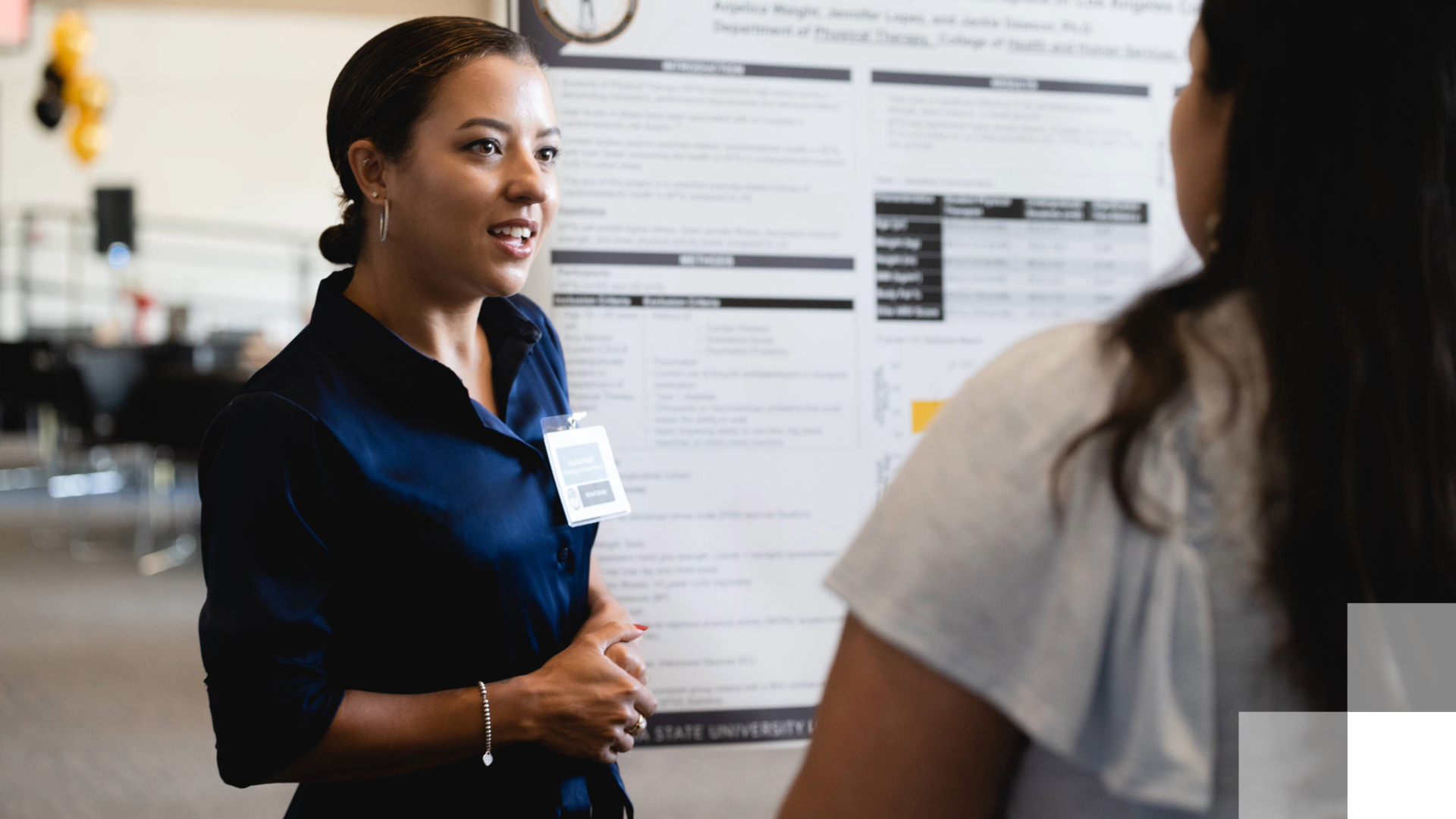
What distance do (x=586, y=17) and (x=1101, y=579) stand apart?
168 cm

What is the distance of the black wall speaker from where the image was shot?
346 inches

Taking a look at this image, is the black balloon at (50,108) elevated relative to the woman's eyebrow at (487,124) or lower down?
elevated

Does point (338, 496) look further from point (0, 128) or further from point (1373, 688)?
point (0, 128)

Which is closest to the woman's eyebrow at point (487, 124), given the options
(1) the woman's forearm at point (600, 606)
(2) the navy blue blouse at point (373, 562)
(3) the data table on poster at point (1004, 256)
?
(2) the navy blue blouse at point (373, 562)

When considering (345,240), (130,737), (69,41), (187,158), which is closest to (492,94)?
(345,240)

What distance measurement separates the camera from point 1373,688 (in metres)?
0.55

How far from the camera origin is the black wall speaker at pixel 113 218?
879 centimetres

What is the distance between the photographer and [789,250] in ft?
6.66

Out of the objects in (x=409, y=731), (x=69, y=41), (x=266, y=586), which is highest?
(x=69, y=41)

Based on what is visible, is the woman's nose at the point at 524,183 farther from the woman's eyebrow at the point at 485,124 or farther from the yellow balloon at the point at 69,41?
the yellow balloon at the point at 69,41

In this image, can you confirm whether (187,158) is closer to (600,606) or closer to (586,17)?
(586,17)

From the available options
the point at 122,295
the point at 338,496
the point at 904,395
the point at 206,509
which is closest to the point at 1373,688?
the point at 338,496

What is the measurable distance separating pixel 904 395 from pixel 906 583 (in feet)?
5.21

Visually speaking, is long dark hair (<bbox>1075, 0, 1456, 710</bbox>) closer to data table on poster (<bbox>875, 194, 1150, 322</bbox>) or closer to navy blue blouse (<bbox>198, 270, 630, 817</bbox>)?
navy blue blouse (<bbox>198, 270, 630, 817</bbox>)
